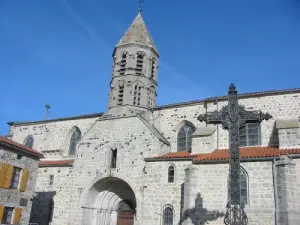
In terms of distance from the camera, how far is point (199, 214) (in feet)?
50.8

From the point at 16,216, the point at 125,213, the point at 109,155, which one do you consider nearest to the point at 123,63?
the point at 109,155

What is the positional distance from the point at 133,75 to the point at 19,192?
10448 millimetres

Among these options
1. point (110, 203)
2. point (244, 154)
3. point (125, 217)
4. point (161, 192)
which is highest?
point (244, 154)

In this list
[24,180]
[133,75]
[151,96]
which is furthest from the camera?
[151,96]

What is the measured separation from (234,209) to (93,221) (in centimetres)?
1372

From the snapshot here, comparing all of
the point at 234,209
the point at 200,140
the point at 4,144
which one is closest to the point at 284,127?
the point at 200,140

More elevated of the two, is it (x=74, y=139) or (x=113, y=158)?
(x=74, y=139)

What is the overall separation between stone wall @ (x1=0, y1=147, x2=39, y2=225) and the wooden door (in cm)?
586

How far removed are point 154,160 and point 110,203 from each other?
4.93 metres

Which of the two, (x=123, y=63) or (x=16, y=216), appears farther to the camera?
(x=123, y=63)

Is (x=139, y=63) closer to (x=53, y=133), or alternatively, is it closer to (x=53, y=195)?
(x=53, y=133)

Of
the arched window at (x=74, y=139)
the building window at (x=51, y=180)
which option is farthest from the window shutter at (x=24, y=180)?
the arched window at (x=74, y=139)

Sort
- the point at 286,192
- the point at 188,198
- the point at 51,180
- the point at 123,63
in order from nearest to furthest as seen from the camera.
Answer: the point at 286,192, the point at 188,198, the point at 51,180, the point at 123,63

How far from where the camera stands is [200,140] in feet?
61.0
